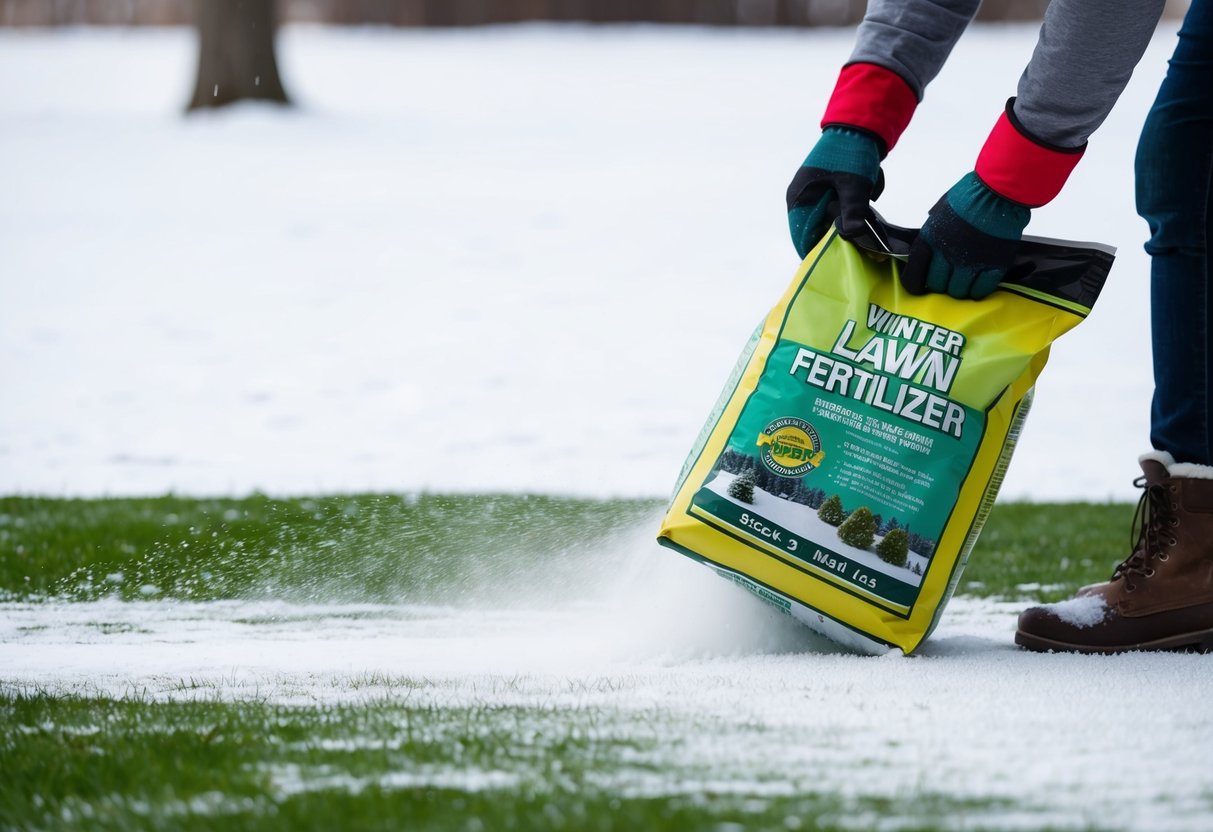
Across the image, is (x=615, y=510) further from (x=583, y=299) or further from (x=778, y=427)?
(x=583, y=299)

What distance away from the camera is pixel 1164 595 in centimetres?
232

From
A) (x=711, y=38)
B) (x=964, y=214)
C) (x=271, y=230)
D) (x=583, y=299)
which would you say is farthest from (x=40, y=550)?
(x=711, y=38)

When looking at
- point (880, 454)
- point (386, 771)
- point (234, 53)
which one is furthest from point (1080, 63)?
point (234, 53)

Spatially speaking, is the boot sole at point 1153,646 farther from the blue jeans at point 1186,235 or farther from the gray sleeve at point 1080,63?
the gray sleeve at point 1080,63

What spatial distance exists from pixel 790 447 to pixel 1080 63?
78cm

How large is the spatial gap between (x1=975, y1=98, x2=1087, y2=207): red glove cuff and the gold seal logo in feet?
1.67

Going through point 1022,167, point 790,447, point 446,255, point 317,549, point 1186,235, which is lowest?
point 446,255

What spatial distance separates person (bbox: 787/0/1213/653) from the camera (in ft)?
7.12

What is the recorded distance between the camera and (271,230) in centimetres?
973

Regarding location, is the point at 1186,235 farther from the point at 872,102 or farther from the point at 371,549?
the point at 371,549

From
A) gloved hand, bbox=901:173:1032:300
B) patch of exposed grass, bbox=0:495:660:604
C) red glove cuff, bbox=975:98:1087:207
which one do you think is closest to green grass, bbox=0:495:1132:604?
patch of exposed grass, bbox=0:495:660:604

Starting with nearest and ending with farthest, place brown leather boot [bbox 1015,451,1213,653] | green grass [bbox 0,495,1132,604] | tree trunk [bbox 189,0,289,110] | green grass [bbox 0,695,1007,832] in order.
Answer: green grass [bbox 0,695,1007,832], brown leather boot [bbox 1015,451,1213,653], green grass [bbox 0,495,1132,604], tree trunk [bbox 189,0,289,110]

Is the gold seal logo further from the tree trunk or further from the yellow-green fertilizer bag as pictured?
the tree trunk

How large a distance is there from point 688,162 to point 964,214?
923 centimetres
